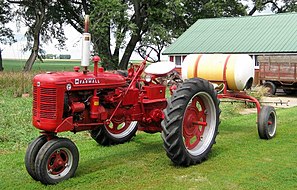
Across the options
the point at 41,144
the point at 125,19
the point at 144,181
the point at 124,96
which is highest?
the point at 125,19

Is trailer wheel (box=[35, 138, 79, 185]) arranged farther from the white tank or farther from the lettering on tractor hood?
the white tank

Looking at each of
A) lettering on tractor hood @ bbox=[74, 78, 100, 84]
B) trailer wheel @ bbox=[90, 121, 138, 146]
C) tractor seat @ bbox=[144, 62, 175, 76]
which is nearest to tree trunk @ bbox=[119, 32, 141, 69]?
trailer wheel @ bbox=[90, 121, 138, 146]

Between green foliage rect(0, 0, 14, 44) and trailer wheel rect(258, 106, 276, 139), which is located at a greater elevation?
green foliage rect(0, 0, 14, 44)

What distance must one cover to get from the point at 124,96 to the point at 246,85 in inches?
120

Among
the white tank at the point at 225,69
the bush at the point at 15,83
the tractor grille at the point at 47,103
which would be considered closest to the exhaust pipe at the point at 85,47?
the tractor grille at the point at 47,103

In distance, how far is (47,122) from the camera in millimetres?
4891

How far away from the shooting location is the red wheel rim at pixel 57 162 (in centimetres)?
490

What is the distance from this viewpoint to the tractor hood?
4887 mm

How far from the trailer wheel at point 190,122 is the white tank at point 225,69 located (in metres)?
1.63

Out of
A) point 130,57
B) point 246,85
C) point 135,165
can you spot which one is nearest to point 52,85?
point 135,165

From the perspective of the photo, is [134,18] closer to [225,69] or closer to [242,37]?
[242,37]

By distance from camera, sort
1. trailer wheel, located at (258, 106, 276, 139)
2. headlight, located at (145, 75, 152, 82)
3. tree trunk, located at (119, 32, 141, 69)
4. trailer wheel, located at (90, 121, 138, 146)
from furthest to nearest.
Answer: tree trunk, located at (119, 32, 141, 69), trailer wheel, located at (258, 106, 276, 139), trailer wheel, located at (90, 121, 138, 146), headlight, located at (145, 75, 152, 82)

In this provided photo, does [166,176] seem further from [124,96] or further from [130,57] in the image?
[130,57]

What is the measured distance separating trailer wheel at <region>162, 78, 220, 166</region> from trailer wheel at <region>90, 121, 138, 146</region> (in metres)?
1.18
